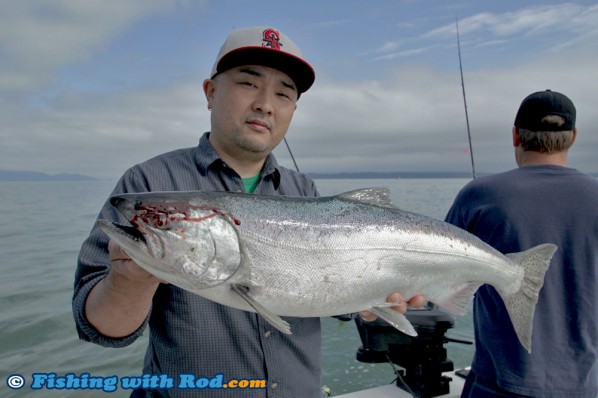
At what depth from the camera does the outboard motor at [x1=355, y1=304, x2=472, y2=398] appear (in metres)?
4.77

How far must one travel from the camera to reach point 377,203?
9.72 ft

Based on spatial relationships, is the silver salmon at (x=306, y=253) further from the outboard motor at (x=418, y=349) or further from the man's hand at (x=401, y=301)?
the outboard motor at (x=418, y=349)

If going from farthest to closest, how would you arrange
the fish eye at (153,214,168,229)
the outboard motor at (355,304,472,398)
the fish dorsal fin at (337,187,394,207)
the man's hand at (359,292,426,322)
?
the outboard motor at (355,304,472,398) < the fish dorsal fin at (337,187,394,207) < the man's hand at (359,292,426,322) < the fish eye at (153,214,168,229)

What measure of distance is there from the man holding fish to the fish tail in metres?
0.99

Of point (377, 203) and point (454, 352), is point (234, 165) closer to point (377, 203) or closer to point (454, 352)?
point (377, 203)

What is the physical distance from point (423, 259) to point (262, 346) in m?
1.21

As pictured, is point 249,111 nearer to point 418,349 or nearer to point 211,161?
point 211,161

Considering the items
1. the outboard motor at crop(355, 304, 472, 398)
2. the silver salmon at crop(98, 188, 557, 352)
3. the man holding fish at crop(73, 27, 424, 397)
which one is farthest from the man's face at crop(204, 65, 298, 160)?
the outboard motor at crop(355, 304, 472, 398)

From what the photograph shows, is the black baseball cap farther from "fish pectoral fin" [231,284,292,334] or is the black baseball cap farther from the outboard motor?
"fish pectoral fin" [231,284,292,334]

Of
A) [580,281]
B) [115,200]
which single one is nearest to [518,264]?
[580,281]

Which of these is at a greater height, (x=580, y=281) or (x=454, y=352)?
(x=580, y=281)

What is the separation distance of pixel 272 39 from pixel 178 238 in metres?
1.59

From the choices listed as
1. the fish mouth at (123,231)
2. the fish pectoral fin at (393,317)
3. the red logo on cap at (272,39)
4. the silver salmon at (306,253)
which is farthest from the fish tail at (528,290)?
the fish mouth at (123,231)

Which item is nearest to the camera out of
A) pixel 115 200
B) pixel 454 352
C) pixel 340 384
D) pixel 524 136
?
pixel 115 200
